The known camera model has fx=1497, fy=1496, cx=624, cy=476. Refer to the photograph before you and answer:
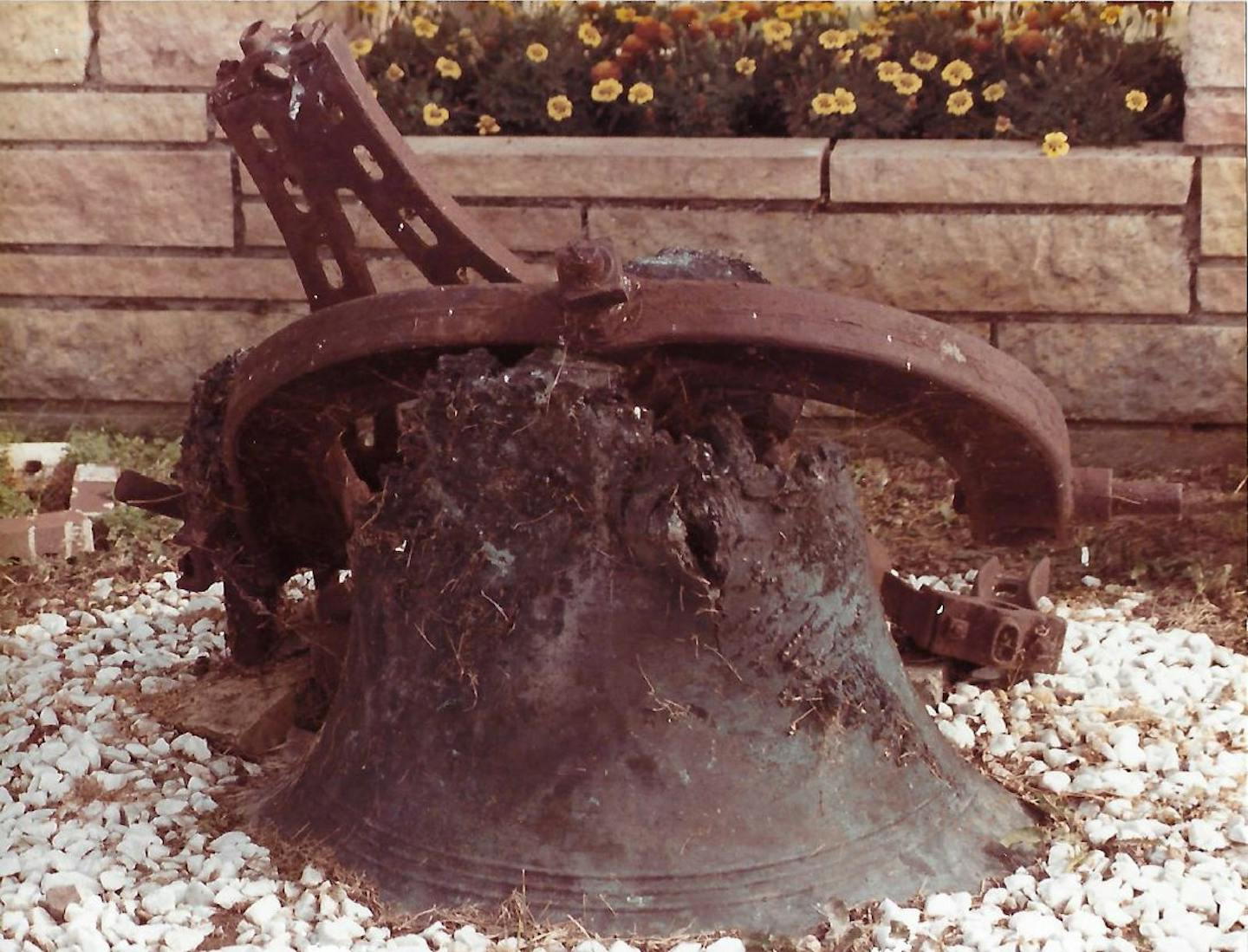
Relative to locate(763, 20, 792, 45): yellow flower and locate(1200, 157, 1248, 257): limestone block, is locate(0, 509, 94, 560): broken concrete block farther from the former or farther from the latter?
locate(1200, 157, 1248, 257): limestone block

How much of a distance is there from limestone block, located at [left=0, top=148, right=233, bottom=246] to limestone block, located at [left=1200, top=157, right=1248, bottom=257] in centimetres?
301

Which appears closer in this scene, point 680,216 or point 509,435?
point 509,435

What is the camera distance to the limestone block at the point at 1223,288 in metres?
4.53

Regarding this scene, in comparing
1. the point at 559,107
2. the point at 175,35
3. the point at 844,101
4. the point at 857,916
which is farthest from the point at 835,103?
the point at 857,916

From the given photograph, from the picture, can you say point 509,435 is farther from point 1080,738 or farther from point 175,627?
point 175,627

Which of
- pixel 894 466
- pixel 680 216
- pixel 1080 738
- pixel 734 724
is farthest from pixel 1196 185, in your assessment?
A: pixel 734 724

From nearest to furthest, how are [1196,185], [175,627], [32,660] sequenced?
[32,660] < [175,627] < [1196,185]

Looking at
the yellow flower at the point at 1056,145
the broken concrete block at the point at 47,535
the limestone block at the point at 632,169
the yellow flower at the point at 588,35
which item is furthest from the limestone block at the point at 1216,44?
the broken concrete block at the point at 47,535

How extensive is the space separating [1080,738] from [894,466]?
6.14 ft

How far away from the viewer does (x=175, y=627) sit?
369cm

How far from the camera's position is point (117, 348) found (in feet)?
16.2

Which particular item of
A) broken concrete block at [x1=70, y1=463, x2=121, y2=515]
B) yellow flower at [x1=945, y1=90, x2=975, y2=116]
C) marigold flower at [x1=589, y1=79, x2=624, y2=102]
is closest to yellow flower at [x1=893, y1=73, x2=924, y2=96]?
yellow flower at [x1=945, y1=90, x2=975, y2=116]

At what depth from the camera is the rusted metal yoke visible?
80.5 inches

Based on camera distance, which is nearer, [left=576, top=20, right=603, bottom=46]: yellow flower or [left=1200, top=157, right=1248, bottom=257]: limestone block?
[left=1200, top=157, right=1248, bottom=257]: limestone block
